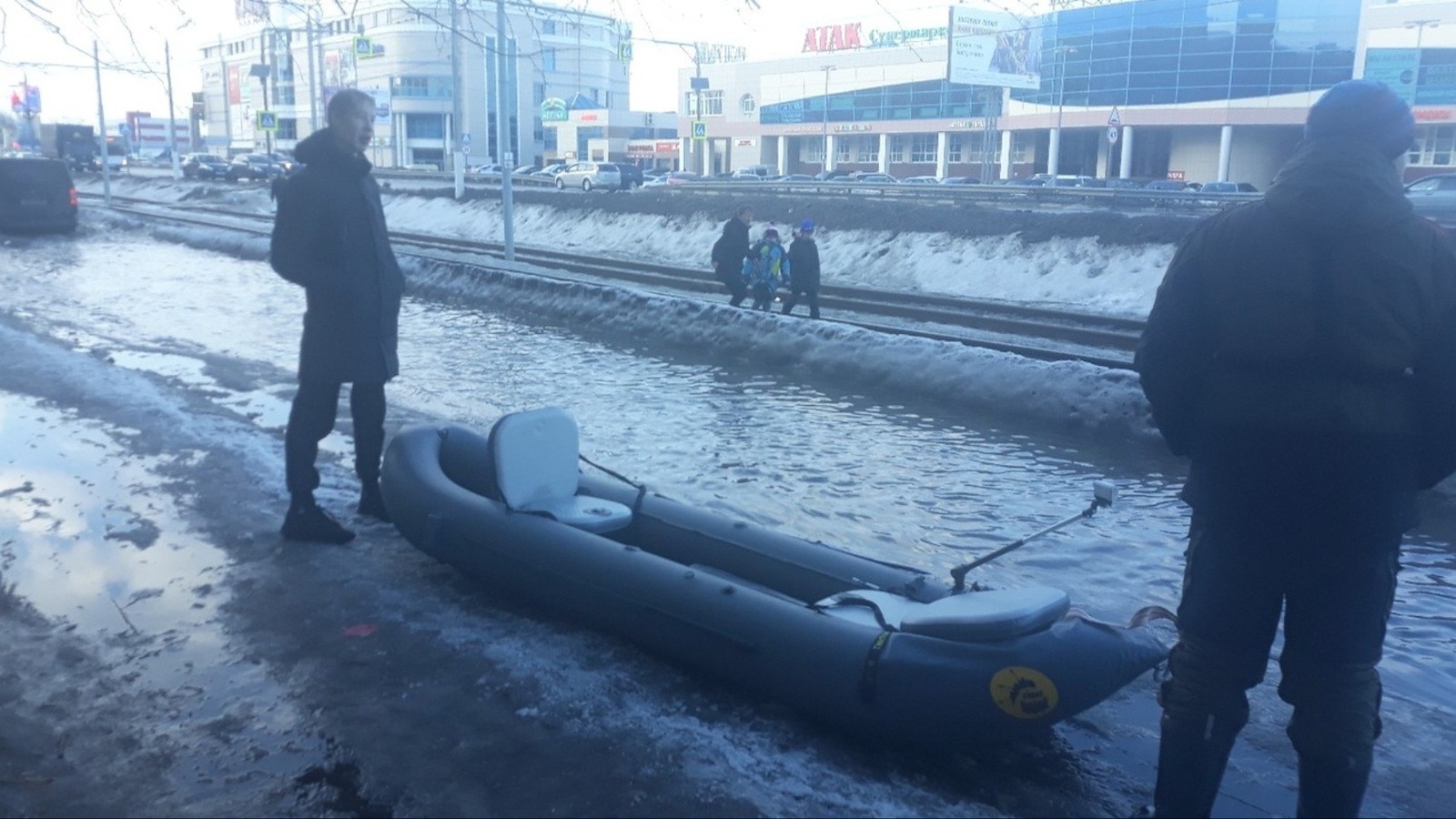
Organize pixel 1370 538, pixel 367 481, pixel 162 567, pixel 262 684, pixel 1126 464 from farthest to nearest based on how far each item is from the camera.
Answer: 1. pixel 1126 464
2. pixel 367 481
3. pixel 162 567
4. pixel 262 684
5. pixel 1370 538

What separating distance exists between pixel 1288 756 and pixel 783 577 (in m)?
1.90

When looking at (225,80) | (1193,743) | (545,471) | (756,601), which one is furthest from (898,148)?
(1193,743)

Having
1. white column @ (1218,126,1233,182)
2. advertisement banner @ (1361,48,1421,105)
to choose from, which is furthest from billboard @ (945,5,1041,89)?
white column @ (1218,126,1233,182)

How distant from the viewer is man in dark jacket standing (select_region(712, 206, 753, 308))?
1478cm

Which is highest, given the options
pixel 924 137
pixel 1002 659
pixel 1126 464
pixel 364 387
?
pixel 924 137

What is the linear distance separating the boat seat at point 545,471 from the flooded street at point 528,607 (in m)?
0.46

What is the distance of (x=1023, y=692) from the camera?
3445 millimetres

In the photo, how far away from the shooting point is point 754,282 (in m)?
14.5

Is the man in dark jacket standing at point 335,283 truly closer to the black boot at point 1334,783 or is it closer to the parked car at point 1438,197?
the black boot at point 1334,783

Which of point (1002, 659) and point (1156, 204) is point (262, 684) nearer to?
point (1002, 659)

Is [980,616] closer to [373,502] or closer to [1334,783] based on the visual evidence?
[1334,783]

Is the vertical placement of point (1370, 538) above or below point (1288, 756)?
above

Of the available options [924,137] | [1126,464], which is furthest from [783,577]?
[924,137]

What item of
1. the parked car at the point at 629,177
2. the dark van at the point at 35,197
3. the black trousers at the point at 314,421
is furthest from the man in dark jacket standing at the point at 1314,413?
the parked car at the point at 629,177
